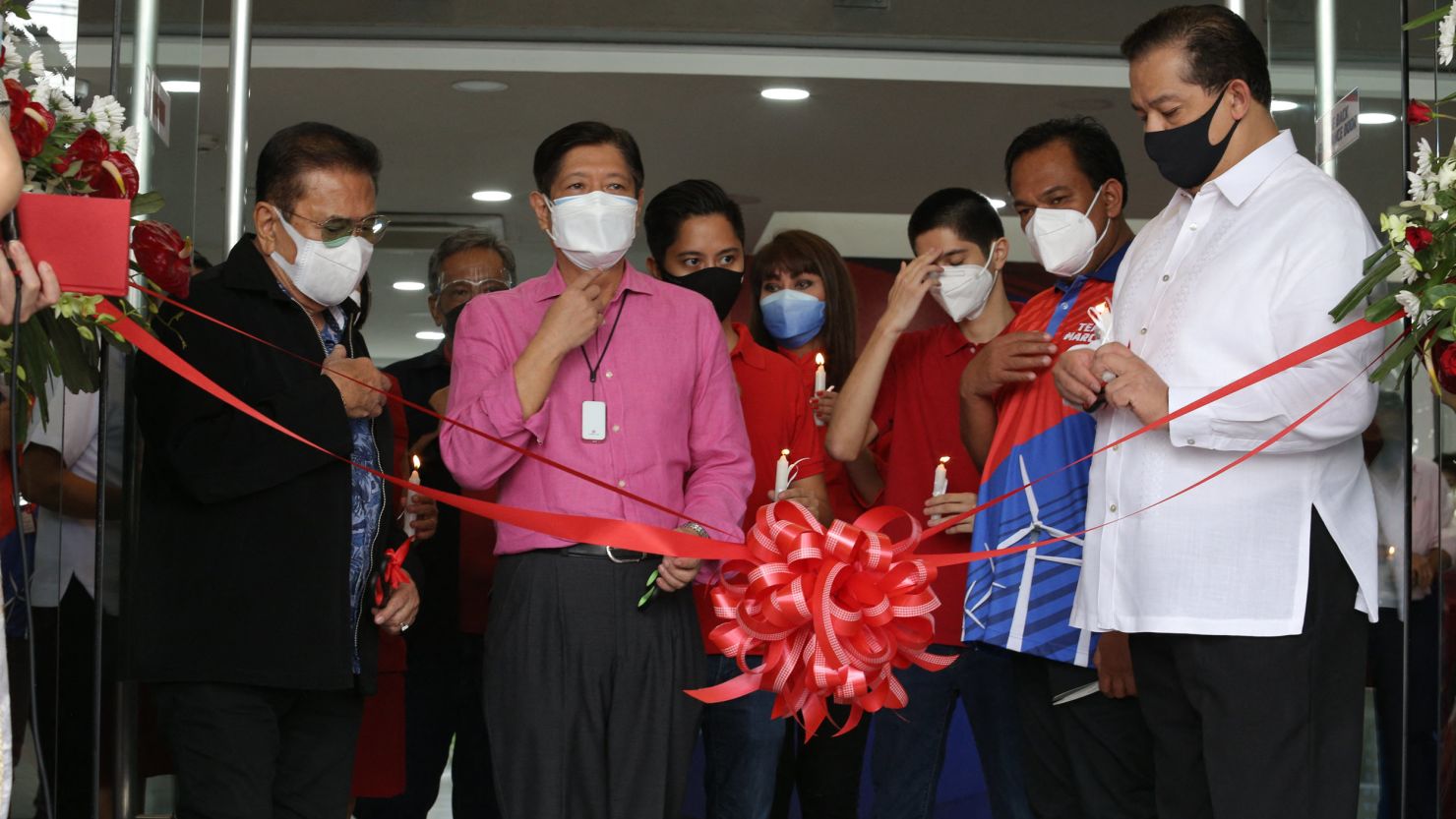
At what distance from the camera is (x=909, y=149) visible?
7.89m

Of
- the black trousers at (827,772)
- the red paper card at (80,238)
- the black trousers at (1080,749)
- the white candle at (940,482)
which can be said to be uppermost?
the red paper card at (80,238)

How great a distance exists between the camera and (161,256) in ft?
9.09

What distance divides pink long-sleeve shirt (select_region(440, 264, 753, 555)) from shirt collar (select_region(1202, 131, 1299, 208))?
1.05m

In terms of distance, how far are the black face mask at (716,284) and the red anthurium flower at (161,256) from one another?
1429mm

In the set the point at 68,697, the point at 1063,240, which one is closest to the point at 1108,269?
the point at 1063,240

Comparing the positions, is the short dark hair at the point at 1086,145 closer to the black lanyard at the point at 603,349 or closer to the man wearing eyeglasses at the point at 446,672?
the black lanyard at the point at 603,349

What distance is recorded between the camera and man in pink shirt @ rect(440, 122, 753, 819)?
2.99m

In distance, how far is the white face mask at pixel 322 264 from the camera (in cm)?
311

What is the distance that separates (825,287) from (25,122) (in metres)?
2.37

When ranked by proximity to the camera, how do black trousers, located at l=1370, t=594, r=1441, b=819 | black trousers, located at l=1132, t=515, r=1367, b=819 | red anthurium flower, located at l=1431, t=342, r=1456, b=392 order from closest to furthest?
red anthurium flower, located at l=1431, t=342, r=1456, b=392 → black trousers, located at l=1132, t=515, r=1367, b=819 → black trousers, located at l=1370, t=594, r=1441, b=819

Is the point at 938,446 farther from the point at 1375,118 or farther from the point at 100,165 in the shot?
the point at 100,165

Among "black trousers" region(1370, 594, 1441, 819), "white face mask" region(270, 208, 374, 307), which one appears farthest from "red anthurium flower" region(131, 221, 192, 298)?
"black trousers" region(1370, 594, 1441, 819)

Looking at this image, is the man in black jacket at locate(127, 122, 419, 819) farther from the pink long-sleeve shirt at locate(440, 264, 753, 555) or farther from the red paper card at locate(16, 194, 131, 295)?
the red paper card at locate(16, 194, 131, 295)

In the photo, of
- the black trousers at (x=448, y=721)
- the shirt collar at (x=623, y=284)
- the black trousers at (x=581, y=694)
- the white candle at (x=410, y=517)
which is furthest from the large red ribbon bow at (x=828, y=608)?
the black trousers at (x=448, y=721)
